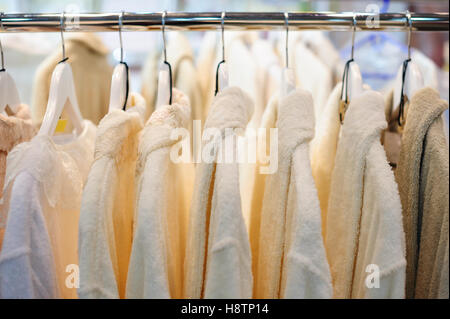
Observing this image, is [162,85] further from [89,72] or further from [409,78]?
[89,72]

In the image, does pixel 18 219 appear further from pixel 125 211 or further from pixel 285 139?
pixel 285 139

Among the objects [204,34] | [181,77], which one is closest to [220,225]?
[181,77]

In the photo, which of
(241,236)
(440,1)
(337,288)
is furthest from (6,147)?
(440,1)

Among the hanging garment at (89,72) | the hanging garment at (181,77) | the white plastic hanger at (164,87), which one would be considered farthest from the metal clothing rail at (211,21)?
the hanging garment at (89,72)

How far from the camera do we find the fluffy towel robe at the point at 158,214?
0.46 m

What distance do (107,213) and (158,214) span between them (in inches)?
2.8

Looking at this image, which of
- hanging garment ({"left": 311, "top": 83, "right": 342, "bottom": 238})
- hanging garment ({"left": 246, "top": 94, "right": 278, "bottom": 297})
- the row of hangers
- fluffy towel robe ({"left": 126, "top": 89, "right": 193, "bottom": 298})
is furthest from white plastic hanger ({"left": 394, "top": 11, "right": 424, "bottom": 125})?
fluffy towel robe ({"left": 126, "top": 89, "right": 193, "bottom": 298})

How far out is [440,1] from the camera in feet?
3.97

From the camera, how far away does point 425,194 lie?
1.75ft

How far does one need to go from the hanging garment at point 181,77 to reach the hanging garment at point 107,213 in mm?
374

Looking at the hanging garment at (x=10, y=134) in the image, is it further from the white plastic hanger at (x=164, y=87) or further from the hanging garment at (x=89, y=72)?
the hanging garment at (x=89, y=72)

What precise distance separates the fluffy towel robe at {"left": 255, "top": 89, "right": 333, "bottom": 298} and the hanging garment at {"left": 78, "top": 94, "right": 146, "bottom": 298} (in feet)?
0.70

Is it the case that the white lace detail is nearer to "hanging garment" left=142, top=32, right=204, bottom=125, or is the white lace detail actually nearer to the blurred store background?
"hanging garment" left=142, top=32, right=204, bottom=125

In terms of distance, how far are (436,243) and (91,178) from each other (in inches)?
19.1
